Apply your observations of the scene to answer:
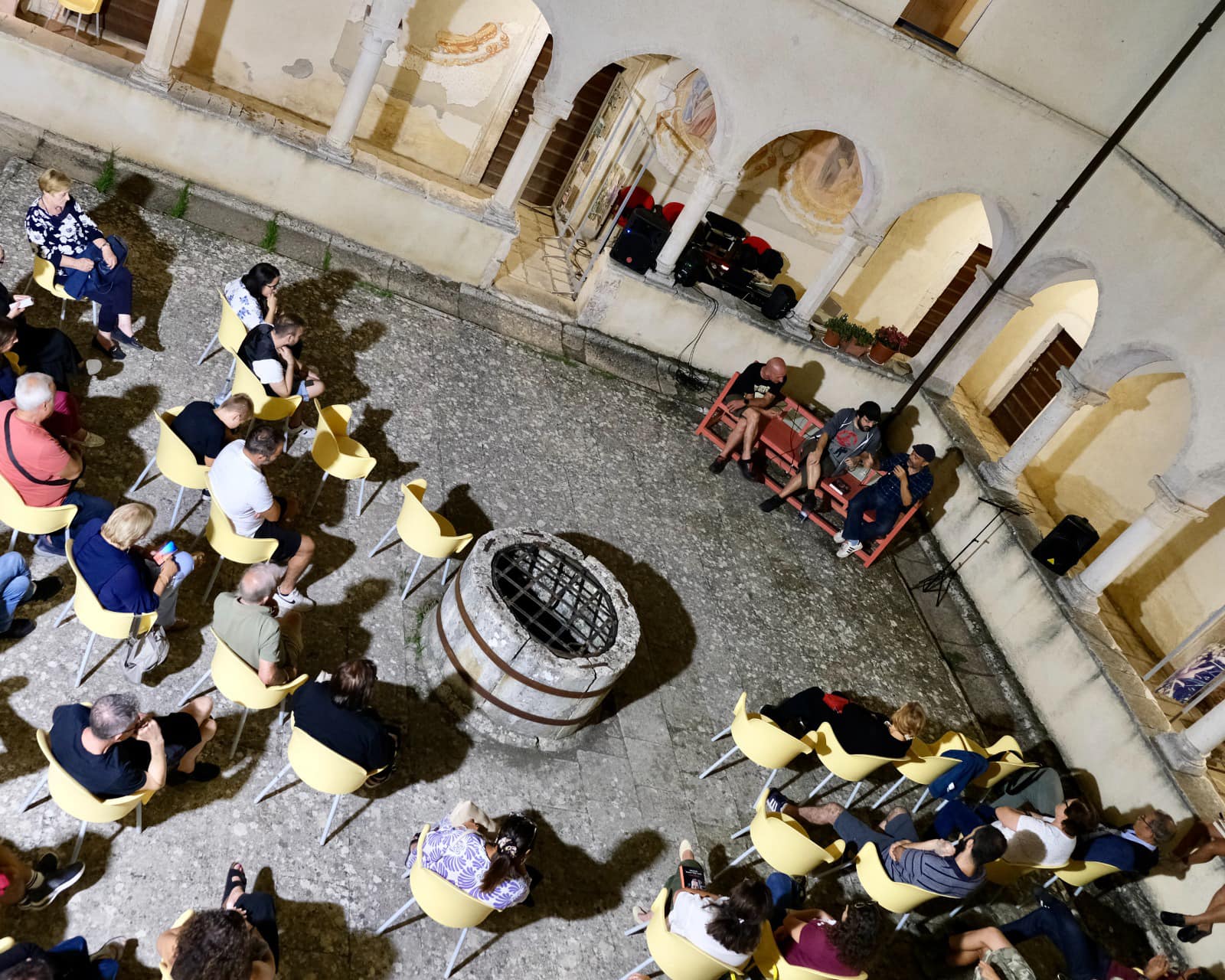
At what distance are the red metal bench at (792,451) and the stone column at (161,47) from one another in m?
5.95

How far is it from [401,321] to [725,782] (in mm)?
5076

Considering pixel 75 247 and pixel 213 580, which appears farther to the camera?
pixel 75 247

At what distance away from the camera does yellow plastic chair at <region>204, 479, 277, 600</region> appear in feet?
18.0

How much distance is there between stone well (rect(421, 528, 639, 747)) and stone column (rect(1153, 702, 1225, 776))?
4.53 metres

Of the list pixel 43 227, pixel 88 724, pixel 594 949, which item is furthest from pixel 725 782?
pixel 43 227

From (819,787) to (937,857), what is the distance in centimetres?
119

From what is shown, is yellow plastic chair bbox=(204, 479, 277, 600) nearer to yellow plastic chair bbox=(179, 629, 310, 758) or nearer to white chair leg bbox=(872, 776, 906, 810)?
yellow plastic chair bbox=(179, 629, 310, 758)

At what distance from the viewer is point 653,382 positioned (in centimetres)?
1034

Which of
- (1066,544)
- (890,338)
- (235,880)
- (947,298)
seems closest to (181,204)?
(235,880)

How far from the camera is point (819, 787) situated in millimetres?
6602

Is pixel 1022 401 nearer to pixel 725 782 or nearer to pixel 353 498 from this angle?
pixel 725 782

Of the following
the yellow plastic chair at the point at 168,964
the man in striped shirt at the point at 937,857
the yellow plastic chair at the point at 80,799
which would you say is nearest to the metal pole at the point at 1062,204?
the man in striped shirt at the point at 937,857

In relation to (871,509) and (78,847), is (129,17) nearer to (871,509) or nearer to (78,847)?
(871,509)

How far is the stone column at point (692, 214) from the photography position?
1000 cm
